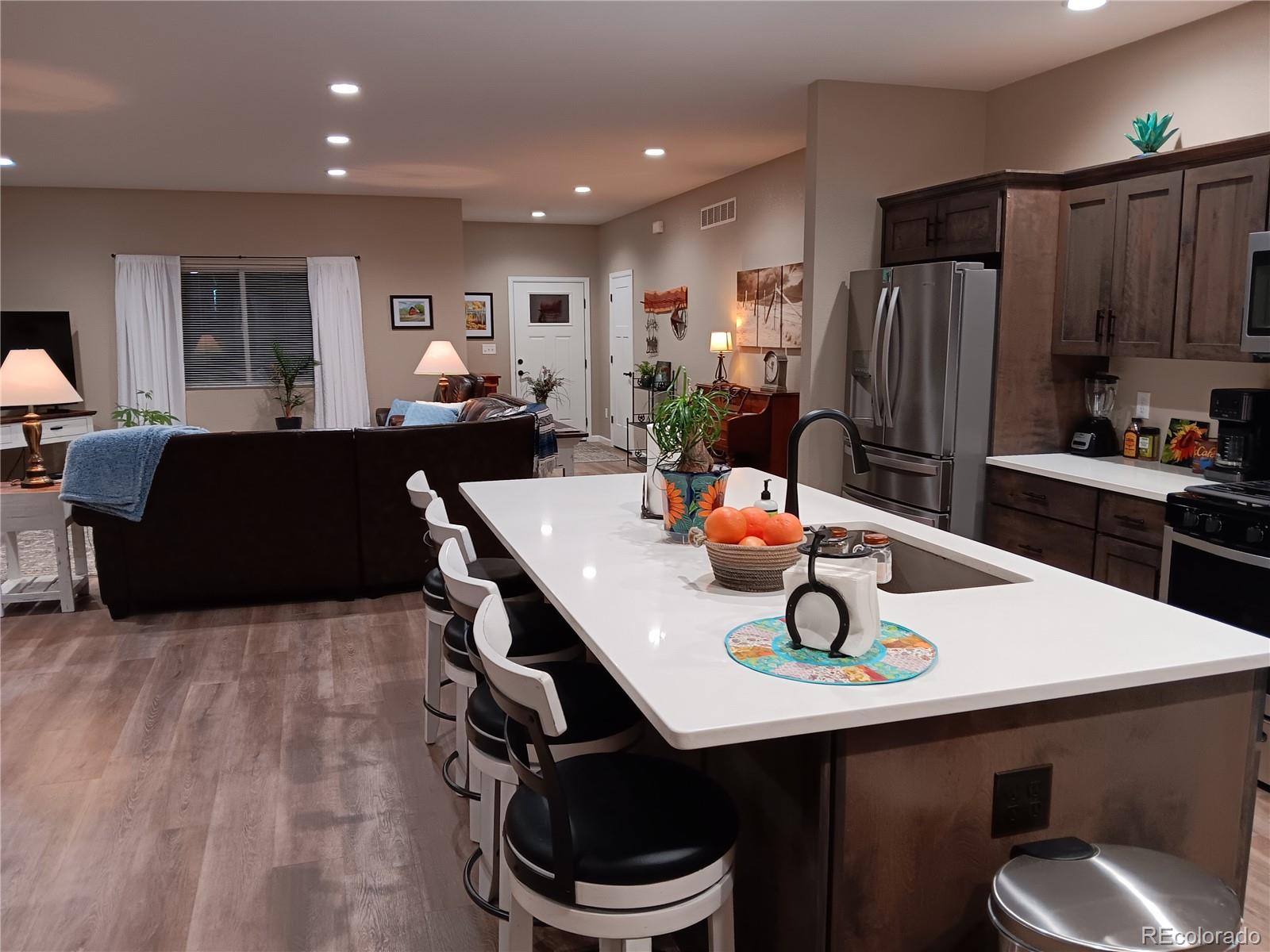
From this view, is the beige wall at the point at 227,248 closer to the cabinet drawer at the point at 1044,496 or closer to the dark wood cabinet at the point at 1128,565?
the cabinet drawer at the point at 1044,496

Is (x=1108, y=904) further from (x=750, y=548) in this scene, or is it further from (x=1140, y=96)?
(x=1140, y=96)

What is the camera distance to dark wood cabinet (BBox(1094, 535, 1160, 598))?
3.38 meters

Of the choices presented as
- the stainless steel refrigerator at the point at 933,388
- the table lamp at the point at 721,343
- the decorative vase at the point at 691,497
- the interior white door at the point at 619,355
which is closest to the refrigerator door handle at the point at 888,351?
the stainless steel refrigerator at the point at 933,388

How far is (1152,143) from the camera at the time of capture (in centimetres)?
382

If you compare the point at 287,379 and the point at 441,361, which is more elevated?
the point at 441,361

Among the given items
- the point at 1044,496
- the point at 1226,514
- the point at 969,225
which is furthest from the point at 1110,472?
the point at 969,225

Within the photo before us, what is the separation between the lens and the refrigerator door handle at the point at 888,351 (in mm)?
4438

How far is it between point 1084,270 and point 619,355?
7366mm

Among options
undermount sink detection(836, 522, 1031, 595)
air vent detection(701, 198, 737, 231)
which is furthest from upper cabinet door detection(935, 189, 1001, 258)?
air vent detection(701, 198, 737, 231)

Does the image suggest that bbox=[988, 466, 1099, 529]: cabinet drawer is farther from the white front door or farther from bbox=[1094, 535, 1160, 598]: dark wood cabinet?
the white front door

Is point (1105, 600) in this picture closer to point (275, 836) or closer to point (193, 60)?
point (275, 836)

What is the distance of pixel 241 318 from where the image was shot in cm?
906

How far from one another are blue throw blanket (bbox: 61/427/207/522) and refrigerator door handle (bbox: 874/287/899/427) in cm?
346

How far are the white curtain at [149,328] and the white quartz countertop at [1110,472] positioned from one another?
7512 mm
